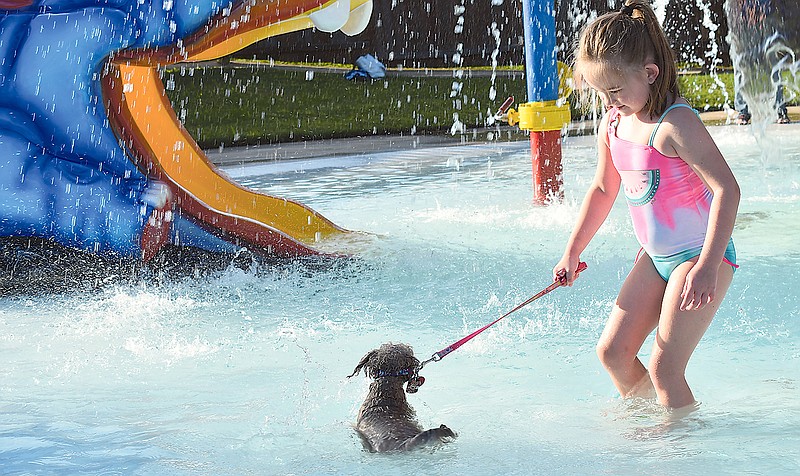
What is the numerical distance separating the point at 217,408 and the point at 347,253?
2.25 metres

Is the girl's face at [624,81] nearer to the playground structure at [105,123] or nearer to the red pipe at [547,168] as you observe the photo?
the playground structure at [105,123]

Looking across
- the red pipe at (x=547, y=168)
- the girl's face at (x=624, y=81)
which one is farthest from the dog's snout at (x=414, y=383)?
the red pipe at (x=547, y=168)

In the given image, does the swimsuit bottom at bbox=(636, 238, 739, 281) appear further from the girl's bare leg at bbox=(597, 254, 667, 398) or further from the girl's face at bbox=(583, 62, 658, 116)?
the girl's face at bbox=(583, 62, 658, 116)

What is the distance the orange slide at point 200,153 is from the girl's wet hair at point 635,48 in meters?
2.58

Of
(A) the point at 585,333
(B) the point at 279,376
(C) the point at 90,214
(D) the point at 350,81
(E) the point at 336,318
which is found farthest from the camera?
(D) the point at 350,81

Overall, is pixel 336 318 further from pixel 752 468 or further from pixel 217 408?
pixel 752 468

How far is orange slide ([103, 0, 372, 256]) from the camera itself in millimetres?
4961

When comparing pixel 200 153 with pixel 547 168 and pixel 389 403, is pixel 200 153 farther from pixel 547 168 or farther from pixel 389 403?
pixel 389 403

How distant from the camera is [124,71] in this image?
5.41m

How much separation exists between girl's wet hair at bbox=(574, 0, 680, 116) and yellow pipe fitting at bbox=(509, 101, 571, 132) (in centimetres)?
371

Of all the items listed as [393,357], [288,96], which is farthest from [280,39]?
[393,357]

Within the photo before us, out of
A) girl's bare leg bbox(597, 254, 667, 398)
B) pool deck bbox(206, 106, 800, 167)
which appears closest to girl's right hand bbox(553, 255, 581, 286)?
girl's bare leg bbox(597, 254, 667, 398)

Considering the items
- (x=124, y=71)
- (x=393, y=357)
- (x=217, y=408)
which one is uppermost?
(x=124, y=71)

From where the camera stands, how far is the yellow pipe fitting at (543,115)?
6395 millimetres
